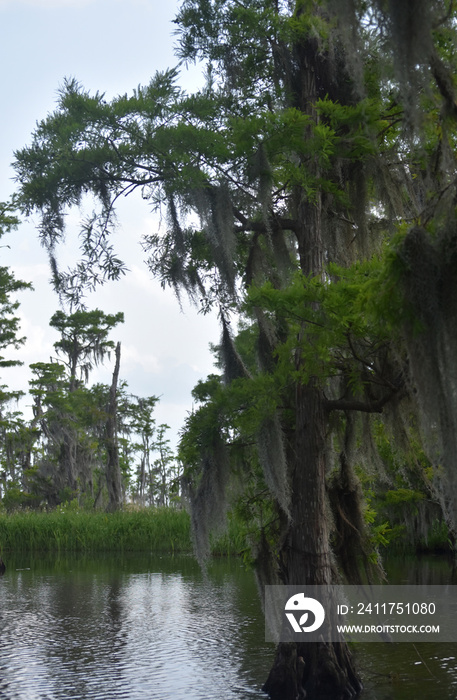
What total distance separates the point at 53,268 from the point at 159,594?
6.93m

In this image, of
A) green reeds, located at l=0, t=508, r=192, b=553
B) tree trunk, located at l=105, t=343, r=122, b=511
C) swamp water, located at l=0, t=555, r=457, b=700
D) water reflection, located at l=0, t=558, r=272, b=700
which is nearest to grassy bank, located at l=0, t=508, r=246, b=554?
green reeds, located at l=0, t=508, r=192, b=553

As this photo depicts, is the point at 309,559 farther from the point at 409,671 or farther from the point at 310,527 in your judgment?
the point at 409,671

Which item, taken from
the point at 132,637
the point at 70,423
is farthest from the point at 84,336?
the point at 132,637

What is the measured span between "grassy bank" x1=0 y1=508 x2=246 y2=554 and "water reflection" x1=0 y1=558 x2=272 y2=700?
516cm

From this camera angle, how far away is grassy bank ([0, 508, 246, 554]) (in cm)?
2111

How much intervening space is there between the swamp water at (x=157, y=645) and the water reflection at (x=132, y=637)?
12mm

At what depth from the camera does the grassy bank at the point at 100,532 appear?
21109mm

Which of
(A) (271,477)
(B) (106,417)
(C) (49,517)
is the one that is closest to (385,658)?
(A) (271,477)

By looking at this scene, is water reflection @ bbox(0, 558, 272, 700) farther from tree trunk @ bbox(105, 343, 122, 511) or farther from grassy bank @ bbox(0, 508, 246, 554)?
tree trunk @ bbox(105, 343, 122, 511)

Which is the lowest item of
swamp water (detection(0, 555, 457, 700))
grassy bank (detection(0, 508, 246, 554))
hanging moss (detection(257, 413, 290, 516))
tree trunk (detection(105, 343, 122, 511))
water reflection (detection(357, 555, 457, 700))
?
water reflection (detection(357, 555, 457, 700))

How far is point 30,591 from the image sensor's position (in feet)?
45.3

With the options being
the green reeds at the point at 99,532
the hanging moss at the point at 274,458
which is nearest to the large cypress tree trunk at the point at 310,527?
the hanging moss at the point at 274,458

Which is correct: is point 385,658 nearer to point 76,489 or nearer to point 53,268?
point 53,268

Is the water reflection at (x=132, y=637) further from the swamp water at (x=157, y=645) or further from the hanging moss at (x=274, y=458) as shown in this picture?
the hanging moss at (x=274, y=458)
